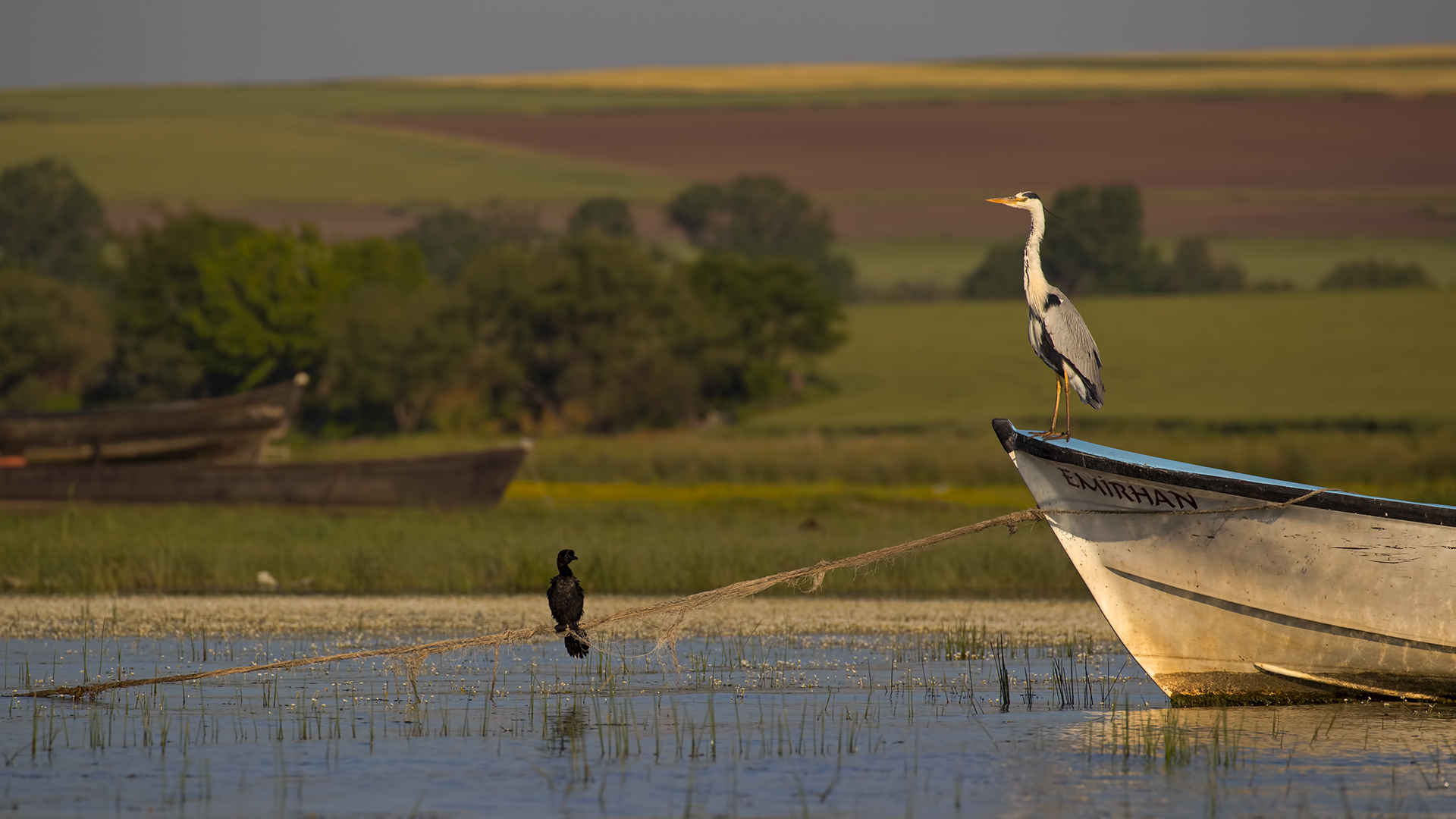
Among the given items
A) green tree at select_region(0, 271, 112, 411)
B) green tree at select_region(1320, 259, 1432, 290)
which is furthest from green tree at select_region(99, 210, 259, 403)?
green tree at select_region(1320, 259, 1432, 290)

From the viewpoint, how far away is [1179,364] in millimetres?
79375

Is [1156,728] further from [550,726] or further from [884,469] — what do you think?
[884,469]

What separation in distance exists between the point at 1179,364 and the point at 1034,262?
69964 millimetres

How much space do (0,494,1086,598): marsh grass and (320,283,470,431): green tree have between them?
48.2m

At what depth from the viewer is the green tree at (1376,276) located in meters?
107

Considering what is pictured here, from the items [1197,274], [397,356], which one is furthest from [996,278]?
[397,356]

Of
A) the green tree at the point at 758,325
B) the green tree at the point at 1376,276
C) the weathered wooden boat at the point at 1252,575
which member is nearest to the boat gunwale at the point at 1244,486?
the weathered wooden boat at the point at 1252,575

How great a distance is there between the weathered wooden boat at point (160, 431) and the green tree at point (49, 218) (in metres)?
89.5

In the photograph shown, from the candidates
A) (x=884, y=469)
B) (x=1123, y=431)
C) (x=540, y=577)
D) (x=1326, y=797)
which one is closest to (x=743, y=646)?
(x=540, y=577)

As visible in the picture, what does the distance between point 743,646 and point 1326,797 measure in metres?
6.99

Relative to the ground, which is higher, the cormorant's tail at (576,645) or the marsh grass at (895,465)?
the marsh grass at (895,465)

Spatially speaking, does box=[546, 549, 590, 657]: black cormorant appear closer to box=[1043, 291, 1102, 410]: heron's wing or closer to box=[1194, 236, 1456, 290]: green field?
box=[1043, 291, 1102, 410]: heron's wing

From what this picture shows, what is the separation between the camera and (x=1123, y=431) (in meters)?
59.3

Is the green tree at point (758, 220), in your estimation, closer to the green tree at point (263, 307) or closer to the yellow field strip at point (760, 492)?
the green tree at point (263, 307)
